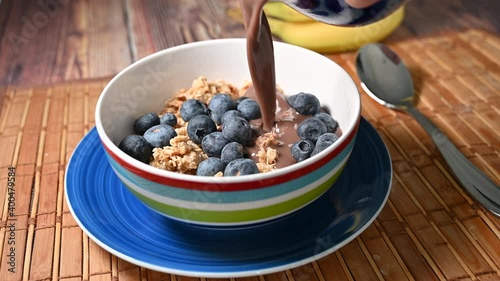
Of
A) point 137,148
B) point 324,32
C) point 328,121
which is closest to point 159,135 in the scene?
point 137,148

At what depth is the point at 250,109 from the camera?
0.87m

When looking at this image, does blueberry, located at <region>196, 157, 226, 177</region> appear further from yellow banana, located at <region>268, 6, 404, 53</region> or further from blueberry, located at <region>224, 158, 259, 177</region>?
yellow banana, located at <region>268, 6, 404, 53</region>

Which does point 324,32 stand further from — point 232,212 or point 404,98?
point 232,212

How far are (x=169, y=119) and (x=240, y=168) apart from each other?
218 millimetres

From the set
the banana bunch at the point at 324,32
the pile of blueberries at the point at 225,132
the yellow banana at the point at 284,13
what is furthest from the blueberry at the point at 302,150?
the yellow banana at the point at 284,13

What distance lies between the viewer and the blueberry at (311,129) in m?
0.80

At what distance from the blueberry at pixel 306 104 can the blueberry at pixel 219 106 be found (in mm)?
104

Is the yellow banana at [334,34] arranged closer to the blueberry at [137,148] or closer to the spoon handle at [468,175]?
the spoon handle at [468,175]

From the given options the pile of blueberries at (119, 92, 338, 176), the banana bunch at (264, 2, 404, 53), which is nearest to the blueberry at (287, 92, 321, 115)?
the pile of blueberries at (119, 92, 338, 176)

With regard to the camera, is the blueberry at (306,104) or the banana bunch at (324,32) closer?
the blueberry at (306,104)

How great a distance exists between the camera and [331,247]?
2.20ft

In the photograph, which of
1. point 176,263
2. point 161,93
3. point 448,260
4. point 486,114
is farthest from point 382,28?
point 176,263

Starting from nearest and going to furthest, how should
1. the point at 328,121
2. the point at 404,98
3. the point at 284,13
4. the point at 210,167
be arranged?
the point at 210,167 → the point at 328,121 → the point at 404,98 → the point at 284,13

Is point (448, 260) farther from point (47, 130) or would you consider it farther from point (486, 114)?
point (47, 130)
